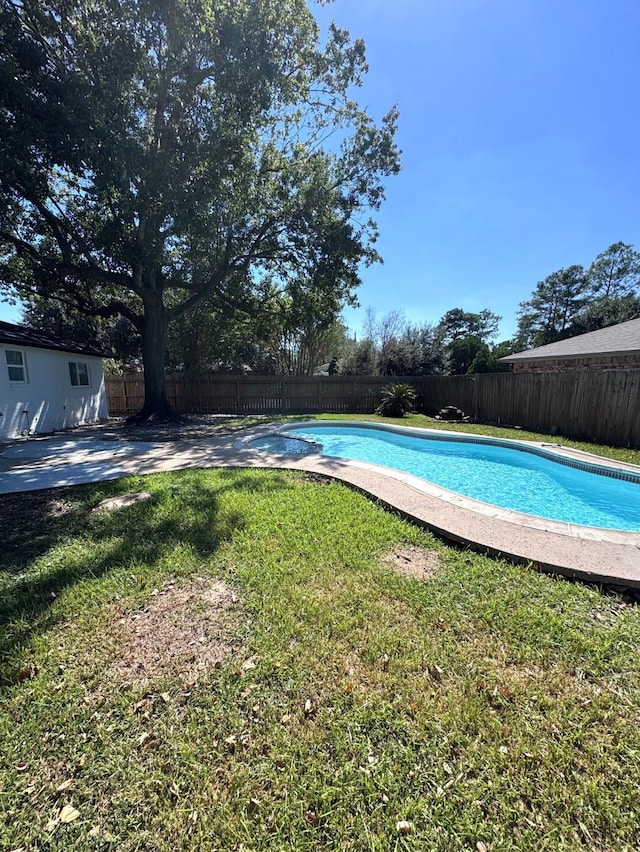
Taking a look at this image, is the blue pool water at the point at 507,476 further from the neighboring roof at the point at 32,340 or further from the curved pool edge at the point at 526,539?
the neighboring roof at the point at 32,340

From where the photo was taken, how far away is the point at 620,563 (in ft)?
9.70

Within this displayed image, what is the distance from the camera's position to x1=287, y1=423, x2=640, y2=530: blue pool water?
5.38 metres

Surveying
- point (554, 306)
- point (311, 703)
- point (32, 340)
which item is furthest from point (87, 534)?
point (554, 306)

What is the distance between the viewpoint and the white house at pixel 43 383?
9.44 metres

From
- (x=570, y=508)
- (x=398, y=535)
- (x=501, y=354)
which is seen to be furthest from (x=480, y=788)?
(x=501, y=354)

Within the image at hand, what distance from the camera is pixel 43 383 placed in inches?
416

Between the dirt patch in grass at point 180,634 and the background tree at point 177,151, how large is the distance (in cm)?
837

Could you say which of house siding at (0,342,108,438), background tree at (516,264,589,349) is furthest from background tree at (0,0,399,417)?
background tree at (516,264,589,349)

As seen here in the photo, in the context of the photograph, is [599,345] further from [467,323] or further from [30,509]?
[467,323]

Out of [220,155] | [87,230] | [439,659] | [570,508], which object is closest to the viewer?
[439,659]

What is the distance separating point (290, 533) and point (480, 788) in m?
2.48

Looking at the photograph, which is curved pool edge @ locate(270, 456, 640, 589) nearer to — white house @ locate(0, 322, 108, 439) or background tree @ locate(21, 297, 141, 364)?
white house @ locate(0, 322, 108, 439)

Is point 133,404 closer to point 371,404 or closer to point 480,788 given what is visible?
point 371,404

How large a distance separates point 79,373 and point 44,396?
6.76 feet
